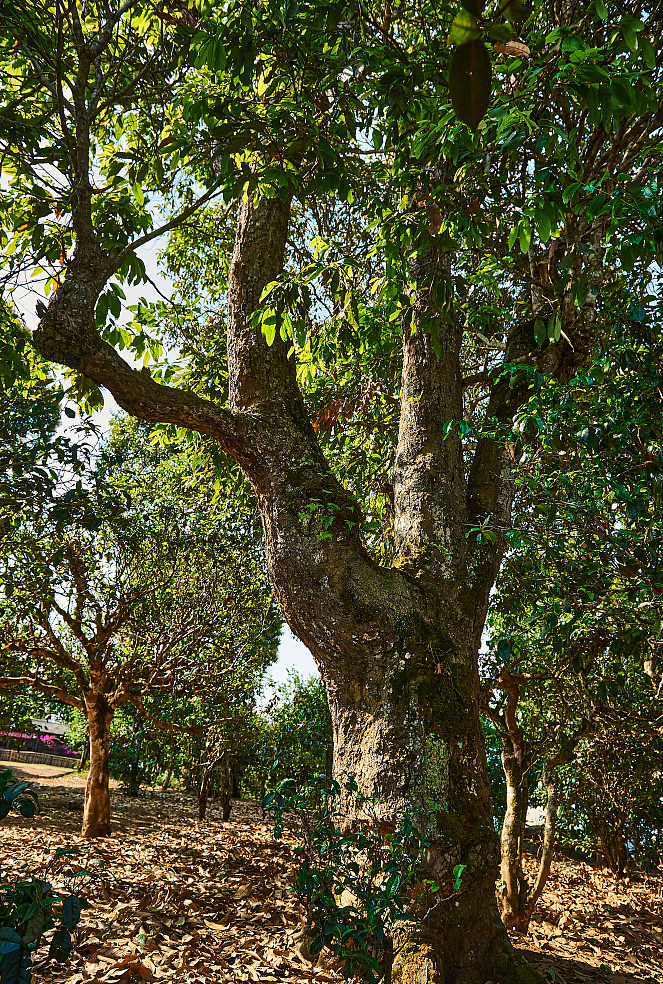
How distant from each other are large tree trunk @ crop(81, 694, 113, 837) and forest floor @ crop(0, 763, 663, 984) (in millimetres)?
239

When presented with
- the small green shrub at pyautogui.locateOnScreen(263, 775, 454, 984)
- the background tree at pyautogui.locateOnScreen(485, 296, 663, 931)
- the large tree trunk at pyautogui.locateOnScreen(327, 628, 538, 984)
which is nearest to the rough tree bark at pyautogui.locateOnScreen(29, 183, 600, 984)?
the large tree trunk at pyautogui.locateOnScreen(327, 628, 538, 984)

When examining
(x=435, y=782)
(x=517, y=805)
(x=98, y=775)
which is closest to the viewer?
(x=435, y=782)

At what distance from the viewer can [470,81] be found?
0.69 meters

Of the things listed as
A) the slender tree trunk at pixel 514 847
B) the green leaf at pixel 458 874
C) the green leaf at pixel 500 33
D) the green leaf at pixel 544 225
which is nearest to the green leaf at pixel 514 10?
the green leaf at pixel 500 33

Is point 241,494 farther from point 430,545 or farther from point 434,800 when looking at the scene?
point 434,800

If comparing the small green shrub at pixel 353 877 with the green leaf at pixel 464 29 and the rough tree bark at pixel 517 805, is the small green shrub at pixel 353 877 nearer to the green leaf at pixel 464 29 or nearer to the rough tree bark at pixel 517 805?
the rough tree bark at pixel 517 805

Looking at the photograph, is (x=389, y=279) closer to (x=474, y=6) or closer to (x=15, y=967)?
(x=474, y=6)

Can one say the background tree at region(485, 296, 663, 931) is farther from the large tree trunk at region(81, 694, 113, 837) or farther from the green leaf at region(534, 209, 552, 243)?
the large tree trunk at region(81, 694, 113, 837)

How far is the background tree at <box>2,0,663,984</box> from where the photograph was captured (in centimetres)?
284

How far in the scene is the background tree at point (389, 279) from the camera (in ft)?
9.32

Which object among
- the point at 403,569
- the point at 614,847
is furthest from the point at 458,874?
the point at 614,847

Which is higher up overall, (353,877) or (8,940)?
(8,940)

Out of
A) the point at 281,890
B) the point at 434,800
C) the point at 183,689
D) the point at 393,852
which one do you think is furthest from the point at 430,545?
the point at 183,689

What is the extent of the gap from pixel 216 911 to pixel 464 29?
5067mm
